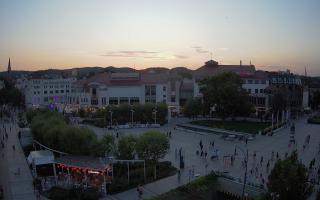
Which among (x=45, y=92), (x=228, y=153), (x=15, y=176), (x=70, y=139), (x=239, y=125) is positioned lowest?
(x=15, y=176)

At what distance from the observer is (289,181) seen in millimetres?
19719

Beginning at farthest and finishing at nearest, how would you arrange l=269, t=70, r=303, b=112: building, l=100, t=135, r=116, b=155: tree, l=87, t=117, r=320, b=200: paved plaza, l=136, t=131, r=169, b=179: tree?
l=269, t=70, r=303, b=112: building → l=100, t=135, r=116, b=155: tree → l=136, t=131, r=169, b=179: tree → l=87, t=117, r=320, b=200: paved plaza

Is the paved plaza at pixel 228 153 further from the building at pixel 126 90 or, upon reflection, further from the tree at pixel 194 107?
the building at pixel 126 90

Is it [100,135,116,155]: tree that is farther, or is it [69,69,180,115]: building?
[69,69,180,115]: building

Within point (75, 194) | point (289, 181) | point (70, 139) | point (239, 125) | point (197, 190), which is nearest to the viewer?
point (289, 181)

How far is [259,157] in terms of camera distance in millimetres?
35531

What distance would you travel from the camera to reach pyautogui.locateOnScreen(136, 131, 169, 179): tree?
97.6ft

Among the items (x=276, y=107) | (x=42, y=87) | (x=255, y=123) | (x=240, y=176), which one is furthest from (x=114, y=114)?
(x=42, y=87)

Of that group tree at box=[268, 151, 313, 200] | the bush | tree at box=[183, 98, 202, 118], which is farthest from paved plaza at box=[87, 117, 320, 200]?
tree at box=[183, 98, 202, 118]

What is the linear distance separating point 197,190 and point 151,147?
5771 mm

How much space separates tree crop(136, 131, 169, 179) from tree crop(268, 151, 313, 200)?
11251mm

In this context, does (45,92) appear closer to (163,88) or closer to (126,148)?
(163,88)

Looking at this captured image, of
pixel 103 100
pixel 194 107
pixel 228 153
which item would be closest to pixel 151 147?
pixel 228 153

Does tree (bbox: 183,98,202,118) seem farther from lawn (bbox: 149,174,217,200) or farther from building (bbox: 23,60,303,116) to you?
lawn (bbox: 149,174,217,200)
